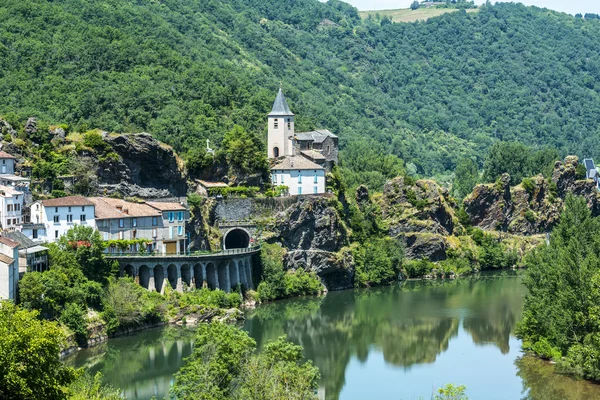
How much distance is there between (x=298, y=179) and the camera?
398ft

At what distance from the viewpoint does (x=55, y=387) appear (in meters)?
53.1

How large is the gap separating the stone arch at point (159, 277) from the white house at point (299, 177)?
25.4 m

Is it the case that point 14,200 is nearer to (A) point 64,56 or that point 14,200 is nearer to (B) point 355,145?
→ (A) point 64,56

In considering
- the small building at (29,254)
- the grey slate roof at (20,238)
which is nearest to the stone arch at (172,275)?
the small building at (29,254)

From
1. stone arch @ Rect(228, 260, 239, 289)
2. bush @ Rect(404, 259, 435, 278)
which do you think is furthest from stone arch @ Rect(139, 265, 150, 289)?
bush @ Rect(404, 259, 435, 278)

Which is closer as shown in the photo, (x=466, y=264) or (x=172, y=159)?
(x=172, y=159)

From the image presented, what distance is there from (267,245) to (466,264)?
1185 inches

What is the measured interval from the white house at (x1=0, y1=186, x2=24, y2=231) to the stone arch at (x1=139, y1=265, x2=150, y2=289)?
10070mm

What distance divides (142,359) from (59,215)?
16.8 meters

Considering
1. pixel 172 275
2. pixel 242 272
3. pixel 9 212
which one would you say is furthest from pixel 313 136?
pixel 9 212

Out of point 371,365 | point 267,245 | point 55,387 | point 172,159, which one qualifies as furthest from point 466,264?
point 55,387

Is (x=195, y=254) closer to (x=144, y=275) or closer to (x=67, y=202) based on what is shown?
(x=144, y=275)

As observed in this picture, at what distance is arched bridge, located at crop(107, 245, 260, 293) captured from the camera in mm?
96312

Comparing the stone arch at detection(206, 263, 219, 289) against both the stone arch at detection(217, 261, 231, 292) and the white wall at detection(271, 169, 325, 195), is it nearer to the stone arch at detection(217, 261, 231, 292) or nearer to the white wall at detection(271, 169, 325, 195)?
the stone arch at detection(217, 261, 231, 292)
